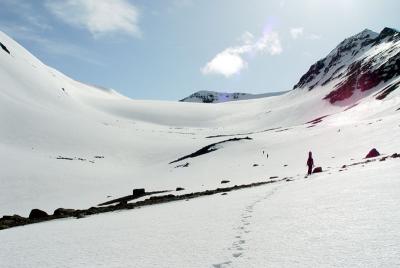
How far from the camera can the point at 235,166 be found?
51594mm

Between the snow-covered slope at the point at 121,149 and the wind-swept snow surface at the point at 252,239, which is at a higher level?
the snow-covered slope at the point at 121,149

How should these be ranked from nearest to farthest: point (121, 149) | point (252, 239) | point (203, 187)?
point (252, 239), point (203, 187), point (121, 149)

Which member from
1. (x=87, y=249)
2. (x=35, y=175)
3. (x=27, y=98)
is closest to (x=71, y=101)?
(x=27, y=98)

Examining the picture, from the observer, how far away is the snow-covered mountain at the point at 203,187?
24.4 ft

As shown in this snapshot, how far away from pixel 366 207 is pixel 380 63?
143003 millimetres

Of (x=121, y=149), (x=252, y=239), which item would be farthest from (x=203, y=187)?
(x=121, y=149)

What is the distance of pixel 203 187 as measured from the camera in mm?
33688

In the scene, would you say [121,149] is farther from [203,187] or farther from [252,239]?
[252,239]

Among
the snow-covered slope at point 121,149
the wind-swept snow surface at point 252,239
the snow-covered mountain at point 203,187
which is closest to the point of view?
the wind-swept snow surface at point 252,239

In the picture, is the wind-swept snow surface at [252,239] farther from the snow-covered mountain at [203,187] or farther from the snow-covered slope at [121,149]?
the snow-covered slope at [121,149]

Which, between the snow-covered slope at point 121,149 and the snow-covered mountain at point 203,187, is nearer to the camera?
the snow-covered mountain at point 203,187

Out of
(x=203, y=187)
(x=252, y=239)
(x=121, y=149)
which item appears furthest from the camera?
(x=121, y=149)

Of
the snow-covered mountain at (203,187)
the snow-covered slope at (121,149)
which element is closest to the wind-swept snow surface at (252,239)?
the snow-covered mountain at (203,187)

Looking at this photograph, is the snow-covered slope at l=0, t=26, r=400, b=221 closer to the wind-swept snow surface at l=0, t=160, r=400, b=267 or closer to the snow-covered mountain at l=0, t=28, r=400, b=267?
the snow-covered mountain at l=0, t=28, r=400, b=267
